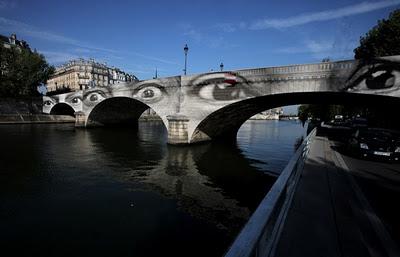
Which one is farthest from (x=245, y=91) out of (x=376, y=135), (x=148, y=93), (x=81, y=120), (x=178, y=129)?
(x=81, y=120)

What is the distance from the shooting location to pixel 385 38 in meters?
30.0

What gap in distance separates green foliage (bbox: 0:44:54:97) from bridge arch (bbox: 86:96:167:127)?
85.3ft

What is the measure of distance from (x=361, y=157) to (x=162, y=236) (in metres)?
11.1

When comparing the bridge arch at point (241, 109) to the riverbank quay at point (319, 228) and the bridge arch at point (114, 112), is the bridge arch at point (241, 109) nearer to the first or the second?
the riverbank quay at point (319, 228)

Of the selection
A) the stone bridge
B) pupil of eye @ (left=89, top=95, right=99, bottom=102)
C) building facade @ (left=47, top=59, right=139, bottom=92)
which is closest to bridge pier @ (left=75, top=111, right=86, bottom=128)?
pupil of eye @ (left=89, top=95, right=99, bottom=102)

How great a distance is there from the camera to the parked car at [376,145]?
12250mm

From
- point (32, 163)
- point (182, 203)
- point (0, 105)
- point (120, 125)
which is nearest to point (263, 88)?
point (182, 203)

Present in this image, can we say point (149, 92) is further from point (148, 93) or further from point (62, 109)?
point (62, 109)

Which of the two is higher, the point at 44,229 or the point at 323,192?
the point at 323,192

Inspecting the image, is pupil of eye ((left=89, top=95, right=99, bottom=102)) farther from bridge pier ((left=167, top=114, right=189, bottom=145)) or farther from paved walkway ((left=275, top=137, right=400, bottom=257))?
paved walkway ((left=275, top=137, right=400, bottom=257))

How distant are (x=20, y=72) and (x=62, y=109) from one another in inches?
463

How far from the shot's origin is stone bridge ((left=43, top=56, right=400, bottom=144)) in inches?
601

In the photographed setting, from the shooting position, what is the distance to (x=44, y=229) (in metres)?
7.34

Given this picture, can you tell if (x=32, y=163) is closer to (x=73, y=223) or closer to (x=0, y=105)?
(x=73, y=223)
